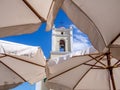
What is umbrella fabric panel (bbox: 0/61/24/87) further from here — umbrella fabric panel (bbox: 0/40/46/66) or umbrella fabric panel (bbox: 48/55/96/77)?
umbrella fabric panel (bbox: 48/55/96/77)

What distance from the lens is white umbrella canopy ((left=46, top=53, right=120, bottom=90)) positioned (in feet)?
15.2

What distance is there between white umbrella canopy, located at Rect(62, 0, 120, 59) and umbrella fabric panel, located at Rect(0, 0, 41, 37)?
2.06 feet

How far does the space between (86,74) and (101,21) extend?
9.57 ft

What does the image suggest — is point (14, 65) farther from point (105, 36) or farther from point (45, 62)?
point (105, 36)

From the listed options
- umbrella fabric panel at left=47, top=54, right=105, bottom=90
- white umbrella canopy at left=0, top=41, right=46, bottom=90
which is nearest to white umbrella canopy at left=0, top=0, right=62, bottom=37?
white umbrella canopy at left=0, top=41, right=46, bottom=90

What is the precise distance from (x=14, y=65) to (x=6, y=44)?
0.86 metres

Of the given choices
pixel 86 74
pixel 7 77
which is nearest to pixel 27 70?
pixel 7 77

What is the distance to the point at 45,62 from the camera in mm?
4727

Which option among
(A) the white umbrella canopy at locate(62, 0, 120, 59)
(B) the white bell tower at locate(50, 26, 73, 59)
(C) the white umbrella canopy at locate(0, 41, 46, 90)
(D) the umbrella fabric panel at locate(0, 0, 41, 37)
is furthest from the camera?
(B) the white bell tower at locate(50, 26, 73, 59)

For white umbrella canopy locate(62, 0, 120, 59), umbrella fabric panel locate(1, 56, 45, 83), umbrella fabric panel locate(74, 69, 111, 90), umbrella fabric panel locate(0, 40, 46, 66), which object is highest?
white umbrella canopy locate(62, 0, 120, 59)

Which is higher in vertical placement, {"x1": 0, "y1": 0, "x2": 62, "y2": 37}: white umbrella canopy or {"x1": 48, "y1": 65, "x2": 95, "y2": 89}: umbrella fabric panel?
{"x1": 0, "y1": 0, "x2": 62, "y2": 37}: white umbrella canopy

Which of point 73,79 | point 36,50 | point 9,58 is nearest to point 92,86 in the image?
point 73,79

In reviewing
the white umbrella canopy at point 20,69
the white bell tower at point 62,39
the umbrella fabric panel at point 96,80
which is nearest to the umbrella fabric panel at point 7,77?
the white umbrella canopy at point 20,69

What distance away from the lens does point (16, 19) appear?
2.73 meters
